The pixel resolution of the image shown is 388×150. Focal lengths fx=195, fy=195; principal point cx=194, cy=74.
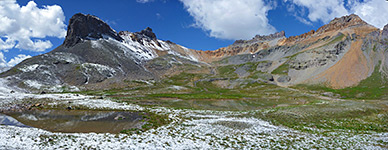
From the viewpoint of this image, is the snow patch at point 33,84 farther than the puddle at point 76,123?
Yes

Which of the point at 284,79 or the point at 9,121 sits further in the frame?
the point at 284,79

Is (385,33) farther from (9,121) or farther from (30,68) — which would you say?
(30,68)

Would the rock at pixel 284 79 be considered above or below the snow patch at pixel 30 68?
below

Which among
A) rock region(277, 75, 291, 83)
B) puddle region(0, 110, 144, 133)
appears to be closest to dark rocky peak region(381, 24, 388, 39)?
rock region(277, 75, 291, 83)

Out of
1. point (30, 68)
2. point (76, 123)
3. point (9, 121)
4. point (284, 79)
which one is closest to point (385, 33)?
point (284, 79)

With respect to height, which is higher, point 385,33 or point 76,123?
point 385,33

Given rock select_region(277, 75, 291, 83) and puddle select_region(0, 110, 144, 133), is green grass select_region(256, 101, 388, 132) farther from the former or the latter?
rock select_region(277, 75, 291, 83)

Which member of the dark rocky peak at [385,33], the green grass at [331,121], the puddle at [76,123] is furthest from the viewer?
the dark rocky peak at [385,33]

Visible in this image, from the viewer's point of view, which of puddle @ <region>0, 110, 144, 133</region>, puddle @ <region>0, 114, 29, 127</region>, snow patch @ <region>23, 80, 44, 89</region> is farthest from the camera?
snow patch @ <region>23, 80, 44, 89</region>

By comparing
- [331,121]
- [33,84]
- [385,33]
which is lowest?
[331,121]

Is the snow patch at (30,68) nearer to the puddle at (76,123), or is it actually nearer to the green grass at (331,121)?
the puddle at (76,123)

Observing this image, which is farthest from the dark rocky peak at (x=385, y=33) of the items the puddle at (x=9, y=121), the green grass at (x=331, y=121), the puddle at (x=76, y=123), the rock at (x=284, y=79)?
the puddle at (x=9, y=121)

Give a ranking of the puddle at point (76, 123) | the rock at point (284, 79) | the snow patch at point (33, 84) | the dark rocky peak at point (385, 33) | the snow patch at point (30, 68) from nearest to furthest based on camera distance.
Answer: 1. the puddle at point (76, 123)
2. the snow patch at point (33, 84)
3. the snow patch at point (30, 68)
4. the rock at point (284, 79)
5. the dark rocky peak at point (385, 33)

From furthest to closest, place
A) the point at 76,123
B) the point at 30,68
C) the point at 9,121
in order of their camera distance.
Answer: the point at 30,68 < the point at 9,121 < the point at 76,123
